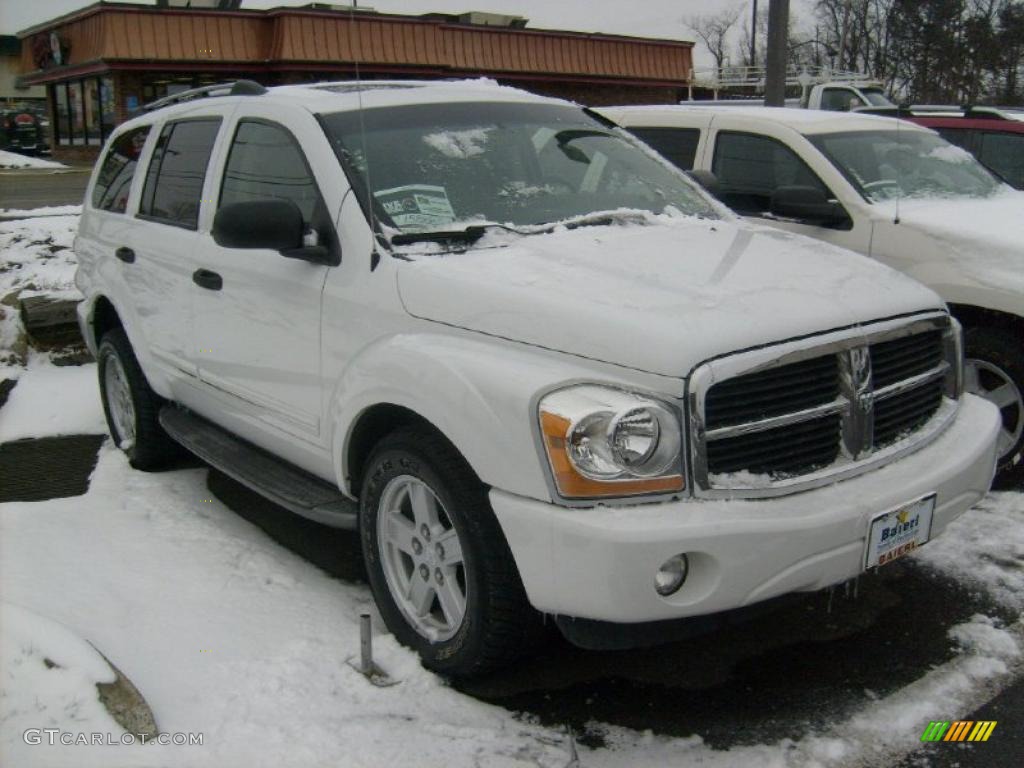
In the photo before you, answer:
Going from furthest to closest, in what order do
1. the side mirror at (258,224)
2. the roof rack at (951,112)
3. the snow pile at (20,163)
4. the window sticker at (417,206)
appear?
the snow pile at (20,163) → the roof rack at (951,112) → the window sticker at (417,206) → the side mirror at (258,224)

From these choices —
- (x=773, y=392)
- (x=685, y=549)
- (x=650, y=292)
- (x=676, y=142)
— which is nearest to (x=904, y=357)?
(x=773, y=392)

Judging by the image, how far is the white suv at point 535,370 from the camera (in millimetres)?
2734

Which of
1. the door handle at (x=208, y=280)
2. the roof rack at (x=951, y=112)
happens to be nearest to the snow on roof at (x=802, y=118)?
the roof rack at (x=951, y=112)

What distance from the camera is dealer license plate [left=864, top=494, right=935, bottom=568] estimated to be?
2951 mm

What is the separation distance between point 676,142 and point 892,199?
151cm

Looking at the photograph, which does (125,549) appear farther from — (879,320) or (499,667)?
(879,320)

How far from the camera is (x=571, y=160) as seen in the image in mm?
4195

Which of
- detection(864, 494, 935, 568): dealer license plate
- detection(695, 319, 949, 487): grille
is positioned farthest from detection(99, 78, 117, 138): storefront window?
detection(864, 494, 935, 568): dealer license plate

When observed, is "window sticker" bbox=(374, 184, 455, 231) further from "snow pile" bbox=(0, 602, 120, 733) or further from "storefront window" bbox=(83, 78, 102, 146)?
"storefront window" bbox=(83, 78, 102, 146)

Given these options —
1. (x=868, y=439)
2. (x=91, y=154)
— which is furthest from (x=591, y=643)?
(x=91, y=154)

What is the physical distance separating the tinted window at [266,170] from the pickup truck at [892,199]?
6.55 feet

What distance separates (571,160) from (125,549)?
2488 mm

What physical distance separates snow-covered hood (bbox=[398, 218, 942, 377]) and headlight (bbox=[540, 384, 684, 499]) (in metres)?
0.14

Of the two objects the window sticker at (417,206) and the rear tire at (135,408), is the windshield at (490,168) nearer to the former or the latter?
the window sticker at (417,206)
